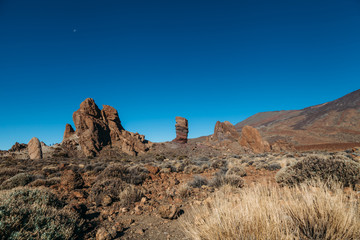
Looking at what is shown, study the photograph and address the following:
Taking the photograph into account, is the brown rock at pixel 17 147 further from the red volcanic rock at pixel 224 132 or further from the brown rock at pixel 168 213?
the brown rock at pixel 168 213

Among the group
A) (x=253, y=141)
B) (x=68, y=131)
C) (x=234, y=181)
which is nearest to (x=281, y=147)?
(x=253, y=141)

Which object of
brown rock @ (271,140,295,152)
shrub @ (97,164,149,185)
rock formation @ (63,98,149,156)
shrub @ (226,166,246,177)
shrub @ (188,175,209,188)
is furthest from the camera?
rock formation @ (63,98,149,156)

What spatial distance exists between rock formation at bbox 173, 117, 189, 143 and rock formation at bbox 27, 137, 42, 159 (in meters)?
29.2

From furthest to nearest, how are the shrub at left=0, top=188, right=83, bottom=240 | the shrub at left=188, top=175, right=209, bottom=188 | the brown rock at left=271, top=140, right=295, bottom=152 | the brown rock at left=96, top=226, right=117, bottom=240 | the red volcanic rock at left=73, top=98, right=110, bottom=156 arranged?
the red volcanic rock at left=73, top=98, right=110, bottom=156 < the brown rock at left=271, top=140, right=295, bottom=152 < the shrub at left=188, top=175, right=209, bottom=188 < the brown rock at left=96, top=226, right=117, bottom=240 < the shrub at left=0, top=188, right=83, bottom=240

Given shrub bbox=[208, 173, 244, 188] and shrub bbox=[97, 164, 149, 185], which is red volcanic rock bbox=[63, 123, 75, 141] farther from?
shrub bbox=[208, 173, 244, 188]

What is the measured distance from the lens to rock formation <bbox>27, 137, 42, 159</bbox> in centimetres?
2833

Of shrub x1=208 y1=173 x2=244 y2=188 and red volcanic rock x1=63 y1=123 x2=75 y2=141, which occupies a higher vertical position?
red volcanic rock x1=63 y1=123 x2=75 y2=141

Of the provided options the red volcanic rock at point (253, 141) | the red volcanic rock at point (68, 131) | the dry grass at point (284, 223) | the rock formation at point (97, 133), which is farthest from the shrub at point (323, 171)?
the red volcanic rock at point (68, 131)

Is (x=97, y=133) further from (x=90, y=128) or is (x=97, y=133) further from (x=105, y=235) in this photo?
(x=105, y=235)

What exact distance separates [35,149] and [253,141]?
4030 cm

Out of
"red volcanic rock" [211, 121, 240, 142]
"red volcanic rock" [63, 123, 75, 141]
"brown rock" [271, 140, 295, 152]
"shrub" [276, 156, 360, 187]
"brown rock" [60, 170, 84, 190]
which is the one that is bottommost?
"brown rock" [271, 140, 295, 152]

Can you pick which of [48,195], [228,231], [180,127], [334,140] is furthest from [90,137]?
[334,140]

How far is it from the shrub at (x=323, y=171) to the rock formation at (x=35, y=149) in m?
36.0

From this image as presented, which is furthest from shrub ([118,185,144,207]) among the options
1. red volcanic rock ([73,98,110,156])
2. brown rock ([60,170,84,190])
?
red volcanic rock ([73,98,110,156])
